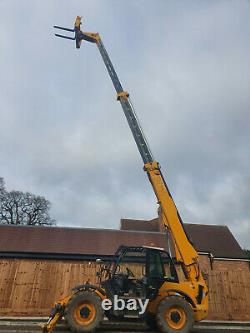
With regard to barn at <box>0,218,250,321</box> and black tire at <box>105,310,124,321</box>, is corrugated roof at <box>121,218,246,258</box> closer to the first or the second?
barn at <box>0,218,250,321</box>

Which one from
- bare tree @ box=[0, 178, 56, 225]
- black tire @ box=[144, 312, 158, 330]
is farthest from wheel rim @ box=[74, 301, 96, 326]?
bare tree @ box=[0, 178, 56, 225]

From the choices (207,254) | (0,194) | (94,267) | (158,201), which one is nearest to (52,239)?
(94,267)

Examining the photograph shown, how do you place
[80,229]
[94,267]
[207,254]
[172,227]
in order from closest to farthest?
[172,227]
[94,267]
[207,254]
[80,229]

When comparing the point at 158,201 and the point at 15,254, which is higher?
the point at 15,254

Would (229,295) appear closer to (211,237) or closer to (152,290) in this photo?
(152,290)

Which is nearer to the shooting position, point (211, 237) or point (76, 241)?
point (76, 241)

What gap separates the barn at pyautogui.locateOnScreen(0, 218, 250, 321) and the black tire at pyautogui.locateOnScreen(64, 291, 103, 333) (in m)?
6.77

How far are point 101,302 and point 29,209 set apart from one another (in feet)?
133

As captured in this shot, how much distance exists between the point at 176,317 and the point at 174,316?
0.20ft

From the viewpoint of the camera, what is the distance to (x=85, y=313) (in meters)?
7.31

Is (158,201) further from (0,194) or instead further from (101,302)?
(0,194)

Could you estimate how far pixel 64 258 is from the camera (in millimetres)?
16547

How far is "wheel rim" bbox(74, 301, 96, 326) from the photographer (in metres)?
7.22

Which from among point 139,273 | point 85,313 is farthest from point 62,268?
point 85,313
